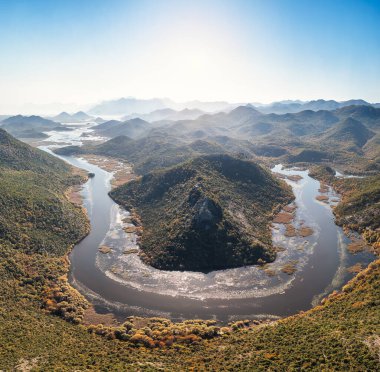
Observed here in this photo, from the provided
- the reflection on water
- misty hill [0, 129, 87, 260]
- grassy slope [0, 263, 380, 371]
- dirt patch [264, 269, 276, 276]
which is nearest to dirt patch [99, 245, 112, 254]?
the reflection on water

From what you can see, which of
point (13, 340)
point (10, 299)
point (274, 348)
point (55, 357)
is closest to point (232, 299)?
point (274, 348)

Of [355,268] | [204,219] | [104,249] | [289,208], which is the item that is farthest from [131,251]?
[289,208]

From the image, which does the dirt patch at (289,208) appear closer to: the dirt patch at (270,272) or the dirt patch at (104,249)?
the dirt patch at (270,272)

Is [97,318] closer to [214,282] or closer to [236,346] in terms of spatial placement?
[214,282]

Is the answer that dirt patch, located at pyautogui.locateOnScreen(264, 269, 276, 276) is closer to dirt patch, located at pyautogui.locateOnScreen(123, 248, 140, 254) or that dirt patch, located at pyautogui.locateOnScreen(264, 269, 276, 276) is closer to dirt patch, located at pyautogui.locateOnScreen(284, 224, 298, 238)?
dirt patch, located at pyautogui.locateOnScreen(284, 224, 298, 238)

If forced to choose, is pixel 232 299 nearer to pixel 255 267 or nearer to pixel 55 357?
pixel 255 267

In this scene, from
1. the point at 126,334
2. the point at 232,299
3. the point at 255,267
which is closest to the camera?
the point at 126,334

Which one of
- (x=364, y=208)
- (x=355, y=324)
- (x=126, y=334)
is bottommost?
(x=126, y=334)

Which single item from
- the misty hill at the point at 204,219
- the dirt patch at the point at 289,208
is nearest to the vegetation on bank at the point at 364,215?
the dirt patch at the point at 289,208

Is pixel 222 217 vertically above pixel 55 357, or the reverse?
pixel 222 217
